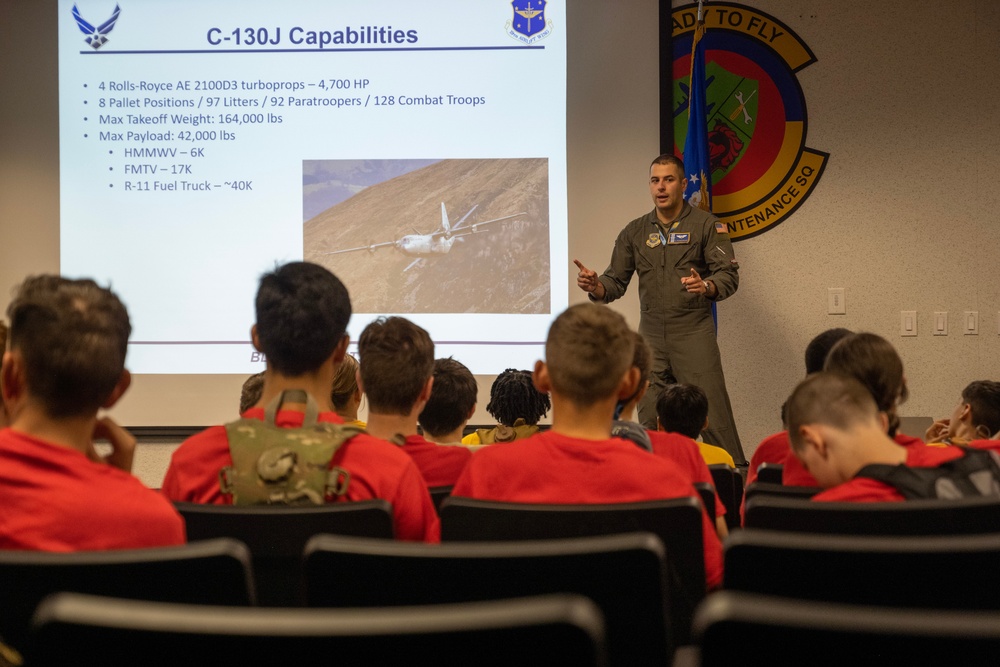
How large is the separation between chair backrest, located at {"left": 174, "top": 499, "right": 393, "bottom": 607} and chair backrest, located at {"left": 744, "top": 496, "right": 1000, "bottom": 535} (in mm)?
645

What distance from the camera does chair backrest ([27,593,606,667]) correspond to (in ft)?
2.14

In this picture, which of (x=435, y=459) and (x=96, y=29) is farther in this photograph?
(x=96, y=29)

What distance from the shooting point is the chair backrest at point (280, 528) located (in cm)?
135

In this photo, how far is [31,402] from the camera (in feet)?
4.19

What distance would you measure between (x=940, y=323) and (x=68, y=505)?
528cm

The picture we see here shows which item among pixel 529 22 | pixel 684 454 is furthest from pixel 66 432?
pixel 529 22

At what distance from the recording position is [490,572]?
0.98 m

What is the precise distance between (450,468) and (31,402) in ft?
3.27

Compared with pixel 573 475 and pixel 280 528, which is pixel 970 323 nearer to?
pixel 573 475

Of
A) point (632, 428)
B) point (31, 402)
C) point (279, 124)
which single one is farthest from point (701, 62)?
point (31, 402)

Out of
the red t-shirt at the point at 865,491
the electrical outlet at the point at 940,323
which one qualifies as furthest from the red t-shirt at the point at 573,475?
the electrical outlet at the point at 940,323

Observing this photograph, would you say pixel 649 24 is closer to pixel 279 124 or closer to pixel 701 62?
pixel 701 62

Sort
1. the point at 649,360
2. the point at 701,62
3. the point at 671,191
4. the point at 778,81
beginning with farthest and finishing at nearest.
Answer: the point at 778,81 < the point at 701,62 < the point at 671,191 < the point at 649,360

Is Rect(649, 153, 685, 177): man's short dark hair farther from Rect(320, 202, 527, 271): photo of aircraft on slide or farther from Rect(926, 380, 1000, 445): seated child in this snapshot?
Rect(926, 380, 1000, 445): seated child
